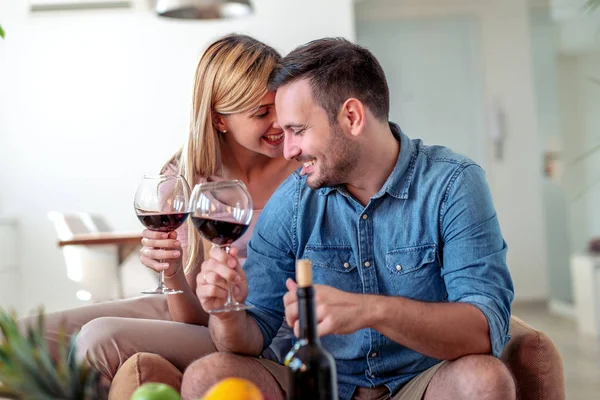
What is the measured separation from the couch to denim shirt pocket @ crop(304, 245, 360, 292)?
1.34ft

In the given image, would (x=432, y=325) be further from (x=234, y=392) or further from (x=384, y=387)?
(x=234, y=392)

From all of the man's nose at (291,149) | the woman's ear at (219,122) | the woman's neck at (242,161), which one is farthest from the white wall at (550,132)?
the man's nose at (291,149)

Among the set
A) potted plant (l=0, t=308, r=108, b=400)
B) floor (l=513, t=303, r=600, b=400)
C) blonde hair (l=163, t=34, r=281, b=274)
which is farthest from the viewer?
floor (l=513, t=303, r=600, b=400)

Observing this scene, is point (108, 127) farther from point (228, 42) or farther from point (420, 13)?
point (228, 42)

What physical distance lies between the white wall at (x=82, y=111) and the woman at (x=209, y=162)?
4156 mm

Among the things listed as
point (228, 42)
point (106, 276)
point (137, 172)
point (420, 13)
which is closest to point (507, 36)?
point (420, 13)

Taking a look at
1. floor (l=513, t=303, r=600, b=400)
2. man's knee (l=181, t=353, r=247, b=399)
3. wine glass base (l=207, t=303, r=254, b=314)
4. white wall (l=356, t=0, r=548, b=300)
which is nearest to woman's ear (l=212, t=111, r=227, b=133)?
man's knee (l=181, t=353, r=247, b=399)

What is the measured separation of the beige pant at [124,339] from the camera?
1.92 meters

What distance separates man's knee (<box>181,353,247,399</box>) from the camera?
1.70m

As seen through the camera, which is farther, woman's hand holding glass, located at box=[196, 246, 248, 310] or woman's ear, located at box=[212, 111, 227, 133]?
woman's ear, located at box=[212, 111, 227, 133]

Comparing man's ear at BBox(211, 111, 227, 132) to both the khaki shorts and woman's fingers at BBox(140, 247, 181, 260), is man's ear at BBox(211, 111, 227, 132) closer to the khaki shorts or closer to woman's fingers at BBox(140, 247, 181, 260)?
woman's fingers at BBox(140, 247, 181, 260)

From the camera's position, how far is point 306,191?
2.01m

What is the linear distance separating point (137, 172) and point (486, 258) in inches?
205

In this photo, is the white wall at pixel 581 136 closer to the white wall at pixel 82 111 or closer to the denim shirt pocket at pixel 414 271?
the white wall at pixel 82 111
